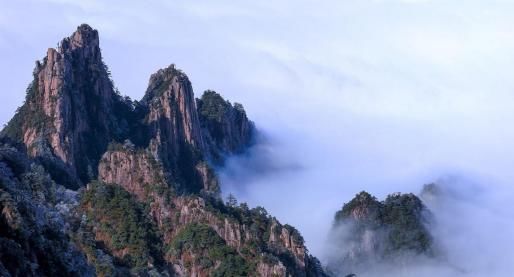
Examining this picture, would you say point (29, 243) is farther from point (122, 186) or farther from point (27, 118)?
point (27, 118)

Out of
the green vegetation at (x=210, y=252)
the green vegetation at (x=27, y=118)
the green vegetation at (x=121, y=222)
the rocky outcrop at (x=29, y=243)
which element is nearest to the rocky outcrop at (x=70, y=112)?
the green vegetation at (x=27, y=118)

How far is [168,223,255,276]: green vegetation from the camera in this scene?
154m

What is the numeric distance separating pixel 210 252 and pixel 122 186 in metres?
21.0

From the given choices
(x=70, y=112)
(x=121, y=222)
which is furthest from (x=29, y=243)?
(x=70, y=112)

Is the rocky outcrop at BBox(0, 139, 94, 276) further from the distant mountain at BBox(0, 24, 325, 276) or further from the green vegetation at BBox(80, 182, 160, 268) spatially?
the green vegetation at BBox(80, 182, 160, 268)

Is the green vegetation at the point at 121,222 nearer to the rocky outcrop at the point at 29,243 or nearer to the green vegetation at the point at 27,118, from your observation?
Result: the green vegetation at the point at 27,118

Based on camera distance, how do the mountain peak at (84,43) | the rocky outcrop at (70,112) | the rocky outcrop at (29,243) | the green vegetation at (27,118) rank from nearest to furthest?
the rocky outcrop at (29,243)
the rocky outcrop at (70,112)
the green vegetation at (27,118)
the mountain peak at (84,43)

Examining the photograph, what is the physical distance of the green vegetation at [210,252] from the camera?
504 feet

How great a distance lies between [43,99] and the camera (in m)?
180

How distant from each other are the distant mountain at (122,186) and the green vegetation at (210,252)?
4.6 inches

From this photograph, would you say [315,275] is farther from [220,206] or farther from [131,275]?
[131,275]

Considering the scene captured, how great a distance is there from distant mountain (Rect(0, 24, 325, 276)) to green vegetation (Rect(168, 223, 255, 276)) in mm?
116

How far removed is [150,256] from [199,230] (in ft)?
26.1

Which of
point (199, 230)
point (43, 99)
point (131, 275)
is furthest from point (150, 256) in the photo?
point (43, 99)
